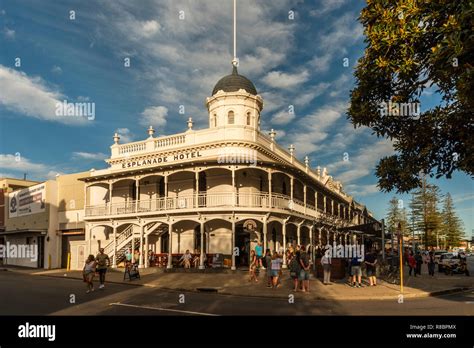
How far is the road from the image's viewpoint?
37.2 ft

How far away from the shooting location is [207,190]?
27.9m

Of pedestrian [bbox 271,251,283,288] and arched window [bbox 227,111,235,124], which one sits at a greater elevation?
arched window [bbox 227,111,235,124]

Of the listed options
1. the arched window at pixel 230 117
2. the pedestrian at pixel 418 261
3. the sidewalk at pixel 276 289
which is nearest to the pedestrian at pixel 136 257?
the sidewalk at pixel 276 289

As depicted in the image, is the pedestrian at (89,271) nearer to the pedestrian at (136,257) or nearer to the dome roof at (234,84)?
the pedestrian at (136,257)

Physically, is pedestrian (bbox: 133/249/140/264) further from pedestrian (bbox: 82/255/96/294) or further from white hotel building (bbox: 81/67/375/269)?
pedestrian (bbox: 82/255/96/294)

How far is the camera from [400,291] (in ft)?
52.6

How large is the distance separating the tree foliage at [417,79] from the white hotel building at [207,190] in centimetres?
1214

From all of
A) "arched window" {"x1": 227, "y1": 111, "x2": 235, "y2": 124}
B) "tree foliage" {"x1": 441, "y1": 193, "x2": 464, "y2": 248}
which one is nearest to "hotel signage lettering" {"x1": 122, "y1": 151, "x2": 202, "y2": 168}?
"arched window" {"x1": 227, "y1": 111, "x2": 235, "y2": 124}

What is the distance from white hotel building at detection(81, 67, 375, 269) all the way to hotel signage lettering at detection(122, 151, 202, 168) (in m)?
0.08

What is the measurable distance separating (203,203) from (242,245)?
4.23 m

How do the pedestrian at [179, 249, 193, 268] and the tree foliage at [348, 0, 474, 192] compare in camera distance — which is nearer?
A: the tree foliage at [348, 0, 474, 192]

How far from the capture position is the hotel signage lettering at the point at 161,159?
28.0m

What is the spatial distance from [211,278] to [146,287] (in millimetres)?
3918
